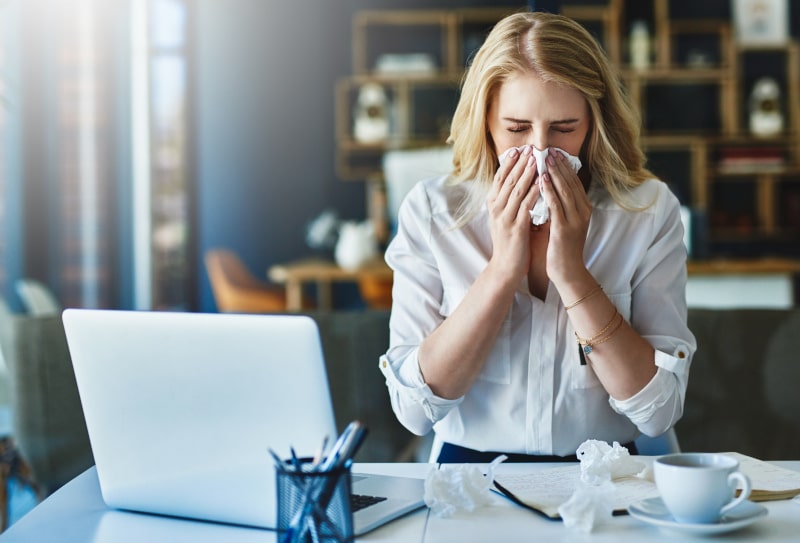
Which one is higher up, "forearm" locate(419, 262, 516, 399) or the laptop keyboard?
"forearm" locate(419, 262, 516, 399)

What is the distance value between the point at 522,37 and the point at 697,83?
5.41 metres

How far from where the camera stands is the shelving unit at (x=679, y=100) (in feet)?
20.6

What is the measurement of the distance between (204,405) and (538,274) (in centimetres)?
69

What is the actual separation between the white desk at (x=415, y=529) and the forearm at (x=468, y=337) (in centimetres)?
34

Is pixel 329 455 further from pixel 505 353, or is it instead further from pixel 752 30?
pixel 752 30

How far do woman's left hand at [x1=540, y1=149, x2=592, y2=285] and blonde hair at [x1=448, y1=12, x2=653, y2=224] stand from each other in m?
0.12

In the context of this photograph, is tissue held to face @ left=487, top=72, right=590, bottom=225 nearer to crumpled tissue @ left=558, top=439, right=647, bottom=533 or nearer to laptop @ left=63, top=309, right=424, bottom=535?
crumpled tissue @ left=558, top=439, right=647, bottom=533

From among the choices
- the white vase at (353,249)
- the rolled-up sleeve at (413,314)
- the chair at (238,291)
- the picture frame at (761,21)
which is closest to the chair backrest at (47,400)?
the rolled-up sleeve at (413,314)

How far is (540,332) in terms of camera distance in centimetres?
140

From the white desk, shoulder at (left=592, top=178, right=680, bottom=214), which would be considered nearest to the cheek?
shoulder at (left=592, top=178, right=680, bottom=214)

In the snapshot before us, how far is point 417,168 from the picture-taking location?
446cm

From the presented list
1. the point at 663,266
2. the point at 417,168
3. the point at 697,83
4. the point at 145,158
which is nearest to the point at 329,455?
the point at 663,266

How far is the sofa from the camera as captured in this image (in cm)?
211

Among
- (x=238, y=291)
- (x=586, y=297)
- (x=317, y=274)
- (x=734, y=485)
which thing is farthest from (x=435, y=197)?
(x=238, y=291)
